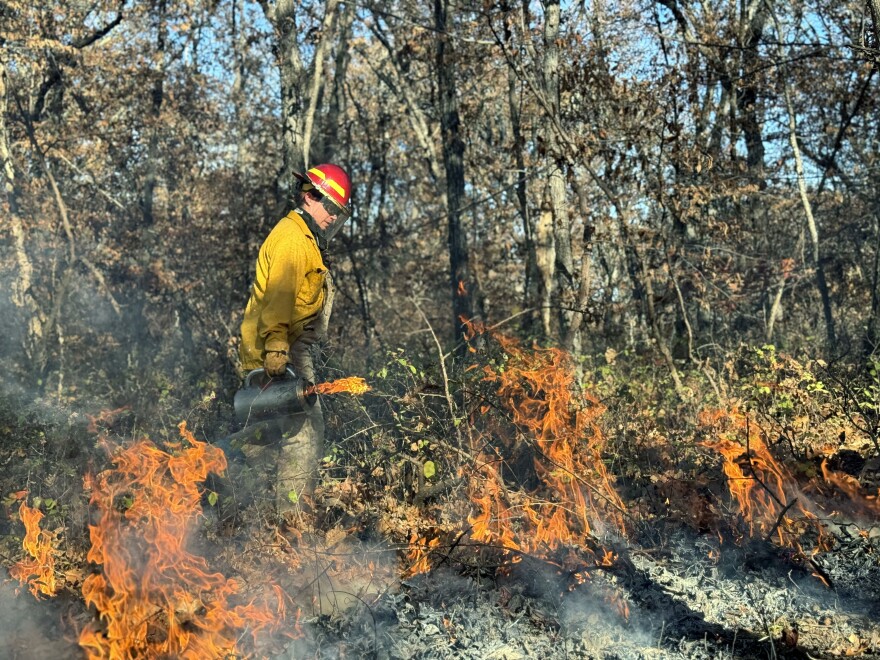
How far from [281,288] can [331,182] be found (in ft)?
2.80

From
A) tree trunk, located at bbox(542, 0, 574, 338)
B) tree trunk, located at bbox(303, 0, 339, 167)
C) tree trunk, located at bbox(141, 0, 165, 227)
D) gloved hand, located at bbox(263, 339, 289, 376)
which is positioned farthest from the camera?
tree trunk, located at bbox(141, 0, 165, 227)

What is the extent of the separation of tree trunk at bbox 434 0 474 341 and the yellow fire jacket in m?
7.91

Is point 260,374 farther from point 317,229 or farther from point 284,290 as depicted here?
point 317,229

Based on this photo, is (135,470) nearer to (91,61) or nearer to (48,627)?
(48,627)

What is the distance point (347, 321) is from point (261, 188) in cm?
330

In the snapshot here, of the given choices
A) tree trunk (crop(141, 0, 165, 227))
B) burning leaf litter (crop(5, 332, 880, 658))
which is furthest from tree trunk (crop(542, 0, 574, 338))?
tree trunk (crop(141, 0, 165, 227))

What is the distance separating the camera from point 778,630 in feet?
14.4

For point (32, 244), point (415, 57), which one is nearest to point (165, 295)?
point (32, 244)

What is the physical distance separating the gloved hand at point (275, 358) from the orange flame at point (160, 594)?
0.85 m

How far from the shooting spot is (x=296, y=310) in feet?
18.1

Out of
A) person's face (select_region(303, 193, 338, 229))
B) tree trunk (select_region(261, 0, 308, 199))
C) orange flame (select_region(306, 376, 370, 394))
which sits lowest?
orange flame (select_region(306, 376, 370, 394))

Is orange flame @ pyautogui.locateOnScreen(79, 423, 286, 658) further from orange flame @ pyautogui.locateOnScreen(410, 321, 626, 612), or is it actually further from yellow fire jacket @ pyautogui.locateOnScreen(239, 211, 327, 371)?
orange flame @ pyautogui.locateOnScreen(410, 321, 626, 612)

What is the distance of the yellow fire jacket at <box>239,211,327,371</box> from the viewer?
17.3 feet

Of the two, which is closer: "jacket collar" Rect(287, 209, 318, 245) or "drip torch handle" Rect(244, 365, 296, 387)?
"drip torch handle" Rect(244, 365, 296, 387)
